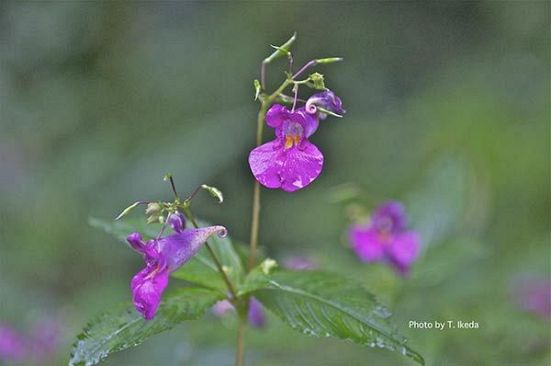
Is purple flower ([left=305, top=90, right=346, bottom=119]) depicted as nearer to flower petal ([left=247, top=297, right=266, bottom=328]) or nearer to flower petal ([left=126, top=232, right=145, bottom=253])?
flower petal ([left=126, top=232, right=145, bottom=253])

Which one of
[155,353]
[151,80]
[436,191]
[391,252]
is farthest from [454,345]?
[151,80]

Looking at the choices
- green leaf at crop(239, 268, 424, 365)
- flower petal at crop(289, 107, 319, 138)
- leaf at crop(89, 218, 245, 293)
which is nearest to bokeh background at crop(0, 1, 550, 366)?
leaf at crop(89, 218, 245, 293)

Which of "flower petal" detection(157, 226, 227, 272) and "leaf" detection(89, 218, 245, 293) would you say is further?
"leaf" detection(89, 218, 245, 293)

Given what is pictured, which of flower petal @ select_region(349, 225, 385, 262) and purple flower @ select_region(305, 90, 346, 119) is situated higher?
flower petal @ select_region(349, 225, 385, 262)

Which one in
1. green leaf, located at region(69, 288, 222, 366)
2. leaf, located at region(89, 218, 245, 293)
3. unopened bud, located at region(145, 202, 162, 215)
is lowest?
green leaf, located at region(69, 288, 222, 366)

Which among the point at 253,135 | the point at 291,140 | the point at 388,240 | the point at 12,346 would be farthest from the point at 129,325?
the point at 253,135

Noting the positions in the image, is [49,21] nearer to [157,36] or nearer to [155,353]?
[157,36]

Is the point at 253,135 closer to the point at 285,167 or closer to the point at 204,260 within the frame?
the point at 204,260
